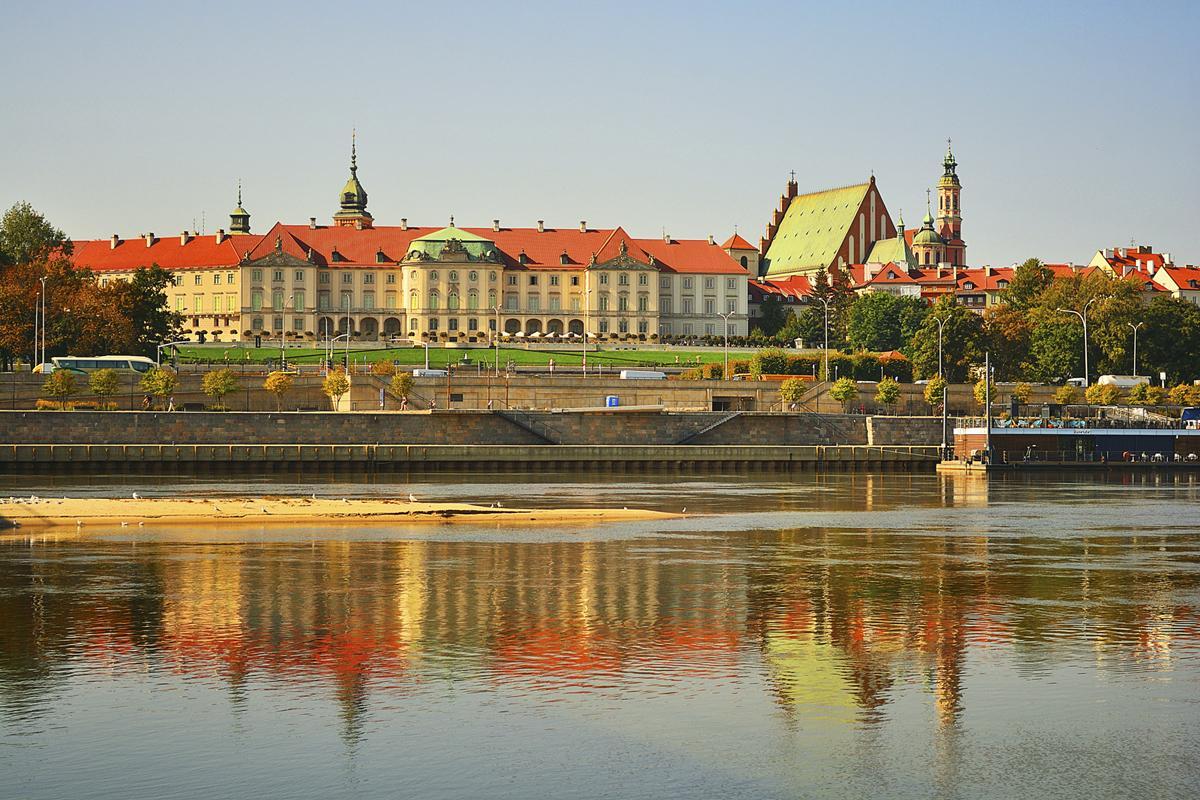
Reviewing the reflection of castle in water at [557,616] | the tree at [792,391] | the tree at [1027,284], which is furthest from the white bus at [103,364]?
the tree at [1027,284]

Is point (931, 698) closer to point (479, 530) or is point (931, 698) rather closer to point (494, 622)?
point (494, 622)

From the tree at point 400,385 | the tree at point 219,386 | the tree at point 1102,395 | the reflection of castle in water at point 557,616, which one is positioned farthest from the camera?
the tree at point 1102,395

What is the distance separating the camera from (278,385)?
11162 centimetres

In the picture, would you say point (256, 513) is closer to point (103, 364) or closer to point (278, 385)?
point (278, 385)

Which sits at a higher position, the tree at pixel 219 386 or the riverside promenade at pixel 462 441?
the tree at pixel 219 386

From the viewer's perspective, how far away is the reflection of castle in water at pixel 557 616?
32.2m

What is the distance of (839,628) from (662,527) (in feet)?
80.3

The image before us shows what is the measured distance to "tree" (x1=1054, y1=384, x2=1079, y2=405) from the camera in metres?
124

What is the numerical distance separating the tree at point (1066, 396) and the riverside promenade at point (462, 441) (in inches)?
542

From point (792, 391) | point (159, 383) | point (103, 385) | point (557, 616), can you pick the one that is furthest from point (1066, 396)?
point (557, 616)

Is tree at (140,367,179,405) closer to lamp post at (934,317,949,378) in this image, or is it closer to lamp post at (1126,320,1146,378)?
lamp post at (934,317,949,378)

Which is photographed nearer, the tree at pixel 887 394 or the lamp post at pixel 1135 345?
the tree at pixel 887 394

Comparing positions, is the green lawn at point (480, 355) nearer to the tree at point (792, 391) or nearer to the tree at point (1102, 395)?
the tree at point (792, 391)

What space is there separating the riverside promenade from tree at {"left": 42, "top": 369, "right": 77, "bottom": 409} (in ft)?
18.7
